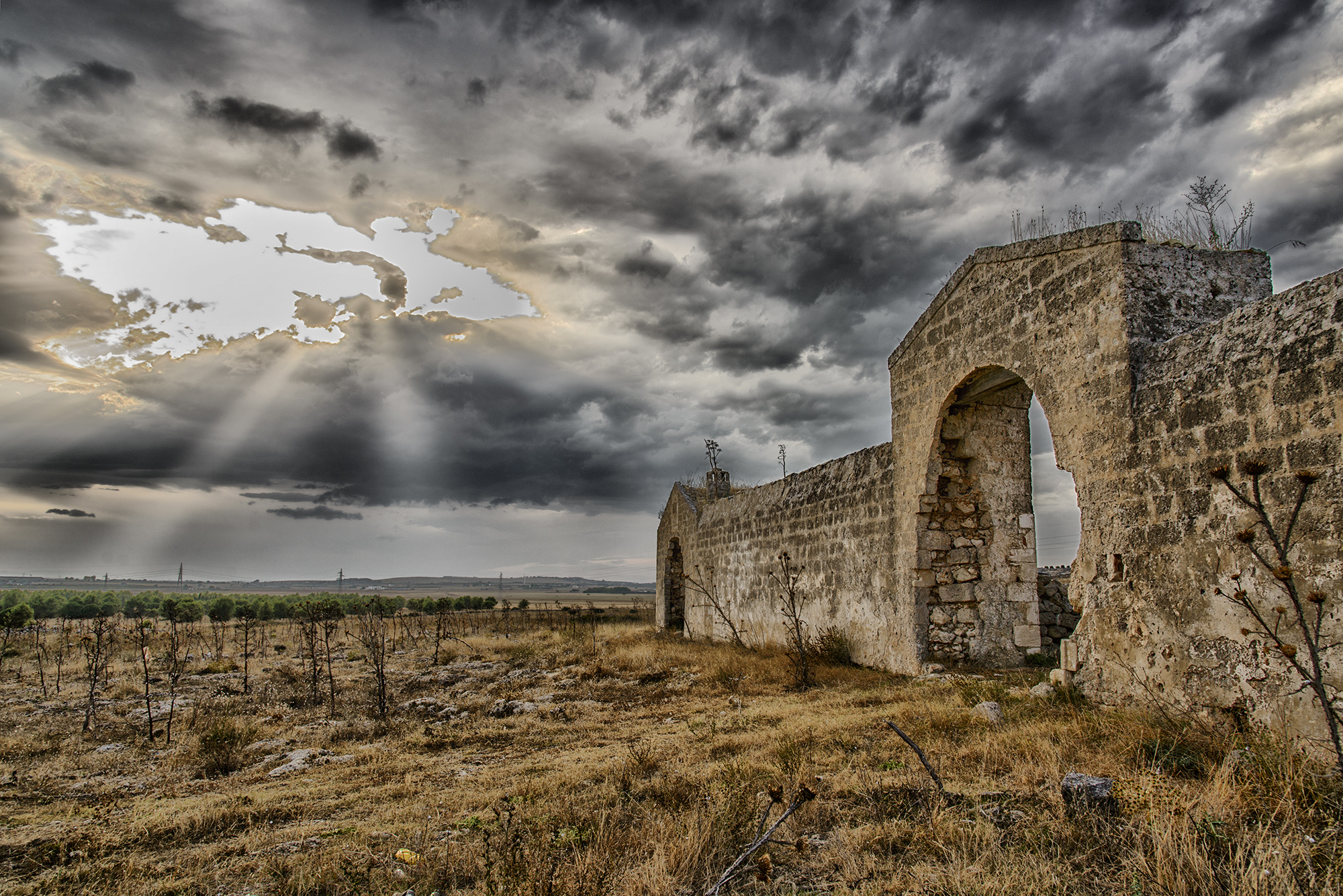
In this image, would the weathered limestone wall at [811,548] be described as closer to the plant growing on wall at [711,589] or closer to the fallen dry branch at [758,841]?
the plant growing on wall at [711,589]

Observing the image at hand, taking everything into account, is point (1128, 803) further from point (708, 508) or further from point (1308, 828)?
point (708, 508)

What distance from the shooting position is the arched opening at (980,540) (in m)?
8.02

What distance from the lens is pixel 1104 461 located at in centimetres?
534

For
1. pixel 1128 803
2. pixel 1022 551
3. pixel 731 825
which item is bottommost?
pixel 731 825

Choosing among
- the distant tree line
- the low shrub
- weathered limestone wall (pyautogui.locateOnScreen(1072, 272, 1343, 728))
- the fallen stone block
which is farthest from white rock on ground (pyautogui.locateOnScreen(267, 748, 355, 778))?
the distant tree line

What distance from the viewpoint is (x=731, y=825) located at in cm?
349

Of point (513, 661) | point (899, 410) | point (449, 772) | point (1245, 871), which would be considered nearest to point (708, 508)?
point (513, 661)

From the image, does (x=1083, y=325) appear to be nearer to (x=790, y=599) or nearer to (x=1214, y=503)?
(x=1214, y=503)

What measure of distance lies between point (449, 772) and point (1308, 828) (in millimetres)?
5539

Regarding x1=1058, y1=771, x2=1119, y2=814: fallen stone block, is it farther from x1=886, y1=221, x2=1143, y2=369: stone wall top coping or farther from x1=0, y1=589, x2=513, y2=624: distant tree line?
x1=0, y1=589, x2=513, y2=624: distant tree line

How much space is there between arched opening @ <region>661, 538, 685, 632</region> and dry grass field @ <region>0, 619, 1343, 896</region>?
10854 millimetres

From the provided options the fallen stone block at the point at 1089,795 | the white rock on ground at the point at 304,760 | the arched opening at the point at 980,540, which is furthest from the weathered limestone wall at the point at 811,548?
the white rock on ground at the point at 304,760

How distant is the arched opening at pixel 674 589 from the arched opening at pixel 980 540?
37.5ft

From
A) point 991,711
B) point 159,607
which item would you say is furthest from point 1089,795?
point 159,607
